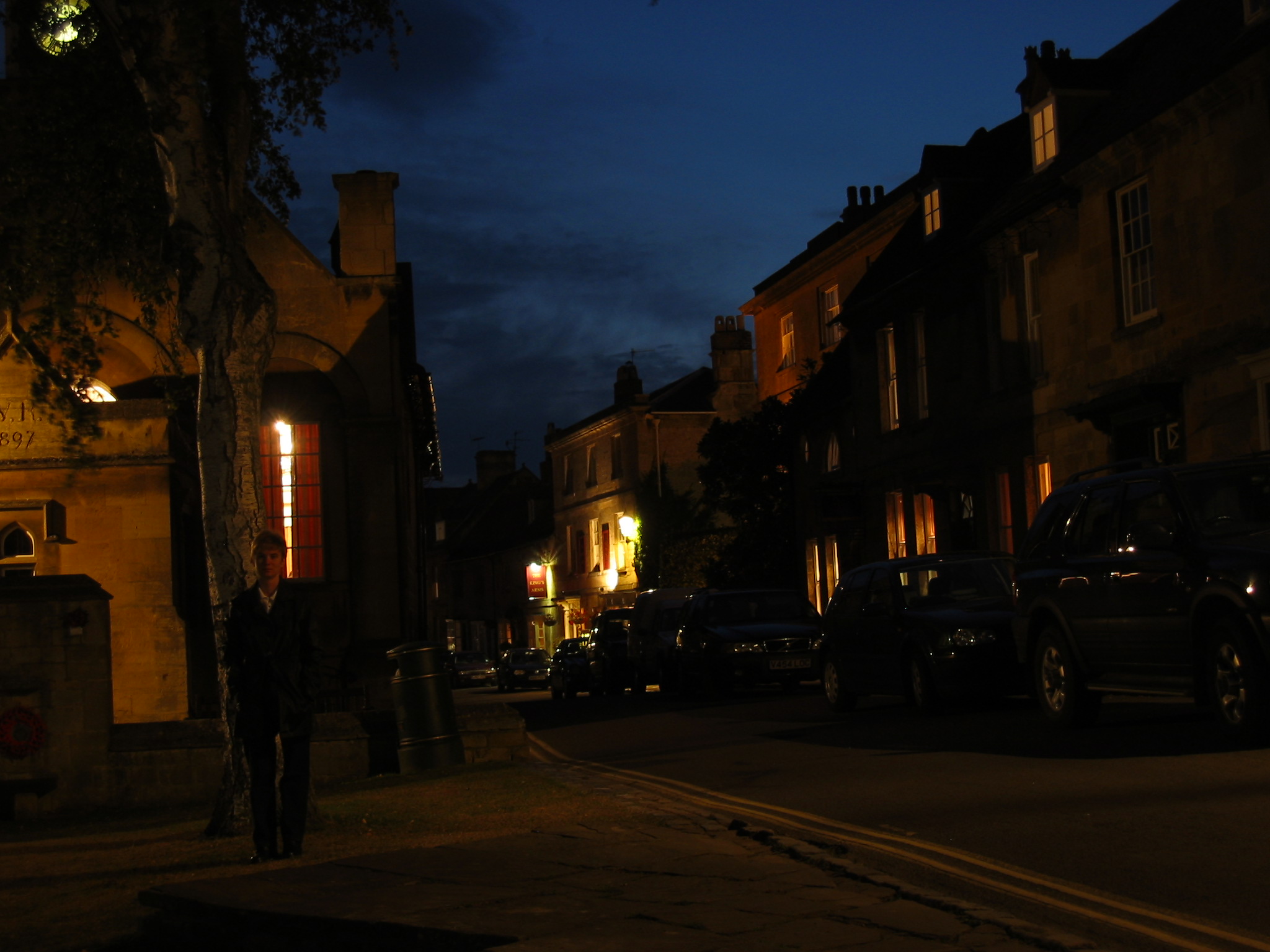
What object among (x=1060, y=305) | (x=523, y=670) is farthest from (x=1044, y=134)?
(x=523, y=670)

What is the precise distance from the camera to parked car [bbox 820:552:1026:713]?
49.6 ft

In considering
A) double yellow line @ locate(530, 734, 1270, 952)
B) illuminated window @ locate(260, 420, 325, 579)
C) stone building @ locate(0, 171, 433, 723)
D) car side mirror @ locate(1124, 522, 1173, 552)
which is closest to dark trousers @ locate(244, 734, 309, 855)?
double yellow line @ locate(530, 734, 1270, 952)

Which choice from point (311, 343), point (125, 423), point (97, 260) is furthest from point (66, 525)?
point (97, 260)

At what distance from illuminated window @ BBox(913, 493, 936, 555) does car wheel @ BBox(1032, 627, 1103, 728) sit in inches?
662

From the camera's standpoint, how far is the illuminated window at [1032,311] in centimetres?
2509

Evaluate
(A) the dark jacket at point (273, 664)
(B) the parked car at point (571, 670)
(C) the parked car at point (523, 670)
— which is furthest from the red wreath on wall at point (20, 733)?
(C) the parked car at point (523, 670)

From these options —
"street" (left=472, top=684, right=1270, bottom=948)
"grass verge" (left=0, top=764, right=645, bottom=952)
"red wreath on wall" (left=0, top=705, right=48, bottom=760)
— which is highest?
"red wreath on wall" (left=0, top=705, right=48, bottom=760)

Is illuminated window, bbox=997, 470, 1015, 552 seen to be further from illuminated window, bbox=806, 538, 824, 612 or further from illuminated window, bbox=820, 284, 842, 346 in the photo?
illuminated window, bbox=820, 284, 842, 346

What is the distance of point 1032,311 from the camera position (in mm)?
25281

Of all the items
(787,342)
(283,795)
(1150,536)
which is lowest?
(283,795)

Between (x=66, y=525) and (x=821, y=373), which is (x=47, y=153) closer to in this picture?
(x=66, y=525)

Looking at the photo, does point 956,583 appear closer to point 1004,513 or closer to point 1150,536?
point 1150,536

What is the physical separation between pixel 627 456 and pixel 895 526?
29860mm

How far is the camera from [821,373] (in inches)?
1487
